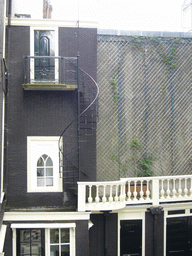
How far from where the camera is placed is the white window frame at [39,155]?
7.11 m

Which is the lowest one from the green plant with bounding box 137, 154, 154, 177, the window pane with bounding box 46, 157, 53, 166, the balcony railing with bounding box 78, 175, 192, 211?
the balcony railing with bounding box 78, 175, 192, 211

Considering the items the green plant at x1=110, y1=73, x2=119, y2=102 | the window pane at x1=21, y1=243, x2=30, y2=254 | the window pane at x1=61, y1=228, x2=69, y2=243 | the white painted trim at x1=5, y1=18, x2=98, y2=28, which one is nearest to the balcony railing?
the window pane at x1=61, y1=228, x2=69, y2=243

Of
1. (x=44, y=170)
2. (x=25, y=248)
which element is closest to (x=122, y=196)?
(x=44, y=170)

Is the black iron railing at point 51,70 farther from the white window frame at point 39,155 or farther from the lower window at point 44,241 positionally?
the lower window at point 44,241

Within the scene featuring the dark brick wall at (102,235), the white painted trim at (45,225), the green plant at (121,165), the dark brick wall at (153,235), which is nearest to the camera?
the white painted trim at (45,225)

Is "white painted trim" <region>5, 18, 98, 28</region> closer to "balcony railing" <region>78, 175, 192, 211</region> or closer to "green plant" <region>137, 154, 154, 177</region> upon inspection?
"balcony railing" <region>78, 175, 192, 211</region>

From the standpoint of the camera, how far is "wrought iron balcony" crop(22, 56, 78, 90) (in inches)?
280

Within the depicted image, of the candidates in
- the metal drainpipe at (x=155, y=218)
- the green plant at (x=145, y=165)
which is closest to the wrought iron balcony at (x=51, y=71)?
the green plant at (x=145, y=165)

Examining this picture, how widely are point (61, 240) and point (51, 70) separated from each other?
431 centimetres

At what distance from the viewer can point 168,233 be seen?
7816mm

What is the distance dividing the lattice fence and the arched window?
1591mm

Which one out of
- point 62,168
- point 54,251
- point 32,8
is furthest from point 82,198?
point 32,8

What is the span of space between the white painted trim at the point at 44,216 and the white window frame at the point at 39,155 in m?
0.65

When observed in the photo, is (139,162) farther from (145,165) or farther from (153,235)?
(153,235)
